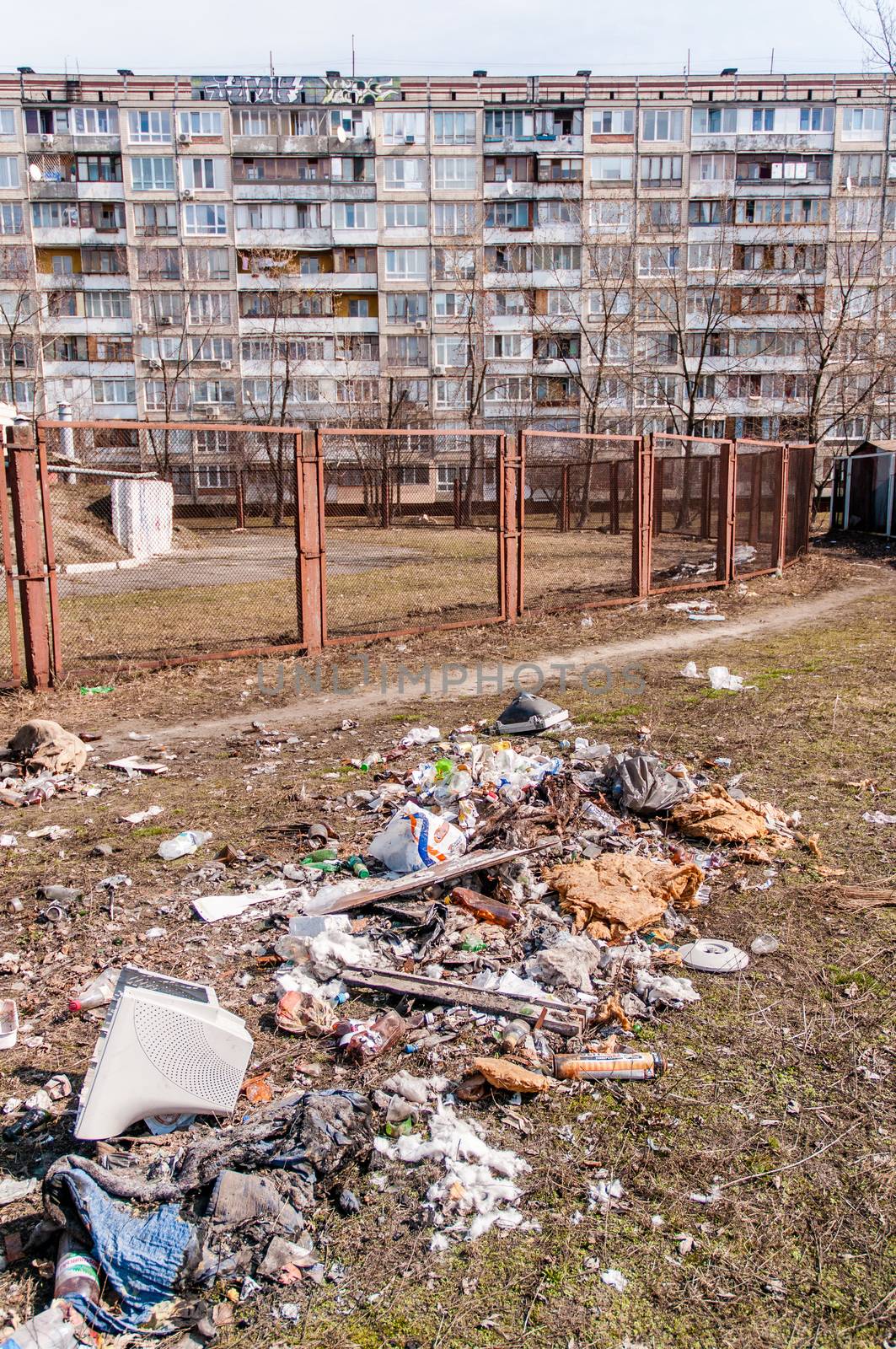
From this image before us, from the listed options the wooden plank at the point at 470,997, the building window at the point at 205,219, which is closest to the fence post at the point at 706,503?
the wooden plank at the point at 470,997

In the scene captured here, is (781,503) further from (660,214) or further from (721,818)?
(660,214)

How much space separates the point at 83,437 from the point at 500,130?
27.5m

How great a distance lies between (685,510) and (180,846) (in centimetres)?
1751

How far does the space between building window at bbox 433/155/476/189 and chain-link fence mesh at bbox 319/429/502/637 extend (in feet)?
102

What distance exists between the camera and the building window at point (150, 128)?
50.5 m

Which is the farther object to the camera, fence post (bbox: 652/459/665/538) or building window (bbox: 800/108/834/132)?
building window (bbox: 800/108/834/132)

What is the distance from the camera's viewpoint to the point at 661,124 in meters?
51.3

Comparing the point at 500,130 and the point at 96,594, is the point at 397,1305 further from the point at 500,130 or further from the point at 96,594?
the point at 500,130

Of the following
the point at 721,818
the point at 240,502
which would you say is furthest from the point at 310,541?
the point at 240,502

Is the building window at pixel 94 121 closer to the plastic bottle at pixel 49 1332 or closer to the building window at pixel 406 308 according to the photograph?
the building window at pixel 406 308

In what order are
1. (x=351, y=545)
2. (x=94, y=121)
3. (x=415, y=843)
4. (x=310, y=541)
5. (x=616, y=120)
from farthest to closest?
(x=616, y=120)
(x=94, y=121)
(x=351, y=545)
(x=310, y=541)
(x=415, y=843)

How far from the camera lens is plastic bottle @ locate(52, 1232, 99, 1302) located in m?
2.33

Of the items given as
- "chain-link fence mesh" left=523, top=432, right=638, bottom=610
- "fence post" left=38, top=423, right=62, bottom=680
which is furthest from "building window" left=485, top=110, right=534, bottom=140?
"fence post" left=38, top=423, right=62, bottom=680

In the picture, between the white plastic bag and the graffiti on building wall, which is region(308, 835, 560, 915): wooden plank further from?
the graffiti on building wall
